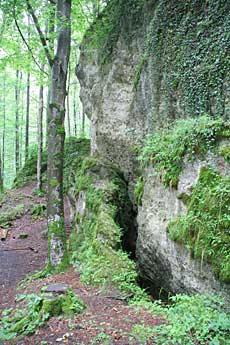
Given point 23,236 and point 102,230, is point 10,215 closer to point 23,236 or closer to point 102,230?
point 23,236

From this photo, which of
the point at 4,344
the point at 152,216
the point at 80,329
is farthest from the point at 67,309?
the point at 152,216

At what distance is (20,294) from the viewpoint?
7.15 metres

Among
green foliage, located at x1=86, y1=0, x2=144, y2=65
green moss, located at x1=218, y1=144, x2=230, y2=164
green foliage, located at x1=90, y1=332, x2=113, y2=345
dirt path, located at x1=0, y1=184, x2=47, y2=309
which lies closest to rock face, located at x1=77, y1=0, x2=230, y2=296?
green foliage, located at x1=86, y1=0, x2=144, y2=65

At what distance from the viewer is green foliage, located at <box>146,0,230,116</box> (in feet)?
23.9

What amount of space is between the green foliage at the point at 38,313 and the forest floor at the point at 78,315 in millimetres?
Answer: 124

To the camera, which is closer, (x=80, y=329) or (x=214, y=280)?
(x=80, y=329)

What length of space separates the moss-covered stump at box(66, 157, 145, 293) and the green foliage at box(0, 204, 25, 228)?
4817 millimetres

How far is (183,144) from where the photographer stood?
20.6 feet

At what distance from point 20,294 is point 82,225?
2.78m

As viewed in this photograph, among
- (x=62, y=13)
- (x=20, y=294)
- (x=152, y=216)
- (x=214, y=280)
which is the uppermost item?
Answer: (x=62, y=13)

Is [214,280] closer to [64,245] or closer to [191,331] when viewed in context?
[191,331]

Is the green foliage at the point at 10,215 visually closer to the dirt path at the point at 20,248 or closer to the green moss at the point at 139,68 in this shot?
the dirt path at the point at 20,248

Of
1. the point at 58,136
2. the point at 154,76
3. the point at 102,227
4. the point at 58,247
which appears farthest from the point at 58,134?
the point at 154,76

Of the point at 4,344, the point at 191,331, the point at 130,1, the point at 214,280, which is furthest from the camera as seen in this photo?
the point at 130,1
